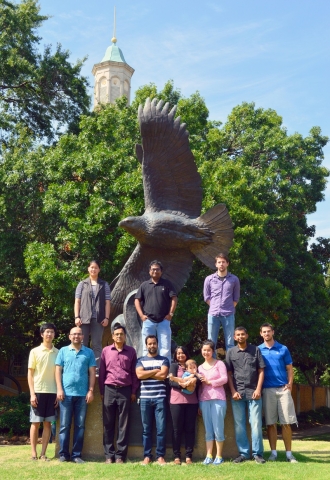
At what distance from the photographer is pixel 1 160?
55.5 feet

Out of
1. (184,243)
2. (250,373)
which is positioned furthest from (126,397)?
(184,243)

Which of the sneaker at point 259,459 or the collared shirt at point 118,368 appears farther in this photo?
the collared shirt at point 118,368

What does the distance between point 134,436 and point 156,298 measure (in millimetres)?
1678

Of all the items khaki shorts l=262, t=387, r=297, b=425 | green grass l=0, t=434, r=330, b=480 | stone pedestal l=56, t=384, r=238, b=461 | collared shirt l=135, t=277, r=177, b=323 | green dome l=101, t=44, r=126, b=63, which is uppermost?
green dome l=101, t=44, r=126, b=63

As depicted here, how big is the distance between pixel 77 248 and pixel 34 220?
7.55 feet

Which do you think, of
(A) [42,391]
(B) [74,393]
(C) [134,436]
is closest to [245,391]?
(C) [134,436]

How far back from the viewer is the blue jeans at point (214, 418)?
641 centimetres

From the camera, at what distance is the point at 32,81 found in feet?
59.6

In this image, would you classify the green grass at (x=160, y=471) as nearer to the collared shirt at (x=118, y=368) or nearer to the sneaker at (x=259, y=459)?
the sneaker at (x=259, y=459)

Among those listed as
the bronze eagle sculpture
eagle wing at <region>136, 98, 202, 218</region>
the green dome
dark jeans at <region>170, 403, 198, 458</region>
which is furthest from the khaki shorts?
the green dome

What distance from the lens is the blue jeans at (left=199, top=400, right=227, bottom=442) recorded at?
6.41 metres

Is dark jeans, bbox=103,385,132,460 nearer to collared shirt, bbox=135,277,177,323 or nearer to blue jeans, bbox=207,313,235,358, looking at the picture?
collared shirt, bbox=135,277,177,323

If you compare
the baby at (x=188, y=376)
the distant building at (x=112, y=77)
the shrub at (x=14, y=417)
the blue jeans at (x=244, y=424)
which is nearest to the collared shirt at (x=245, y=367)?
the blue jeans at (x=244, y=424)

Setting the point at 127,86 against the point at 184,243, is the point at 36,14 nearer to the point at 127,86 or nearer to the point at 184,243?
the point at 184,243
